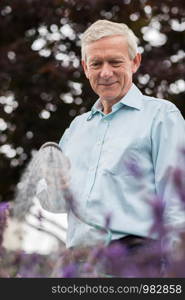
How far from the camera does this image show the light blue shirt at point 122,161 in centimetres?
269

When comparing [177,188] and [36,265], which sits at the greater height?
[177,188]

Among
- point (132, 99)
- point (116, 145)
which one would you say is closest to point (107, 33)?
point (132, 99)

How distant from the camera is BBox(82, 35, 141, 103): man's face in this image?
298 cm

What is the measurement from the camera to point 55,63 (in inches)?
248

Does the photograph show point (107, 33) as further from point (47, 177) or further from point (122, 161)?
point (47, 177)

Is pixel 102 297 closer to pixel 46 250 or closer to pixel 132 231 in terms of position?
pixel 46 250

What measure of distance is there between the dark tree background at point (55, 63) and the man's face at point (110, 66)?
2.97 meters

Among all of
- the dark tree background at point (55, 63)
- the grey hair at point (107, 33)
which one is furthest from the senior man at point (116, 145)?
the dark tree background at point (55, 63)

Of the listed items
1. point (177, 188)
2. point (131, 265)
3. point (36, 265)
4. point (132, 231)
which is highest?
point (177, 188)

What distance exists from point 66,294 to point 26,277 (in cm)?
14

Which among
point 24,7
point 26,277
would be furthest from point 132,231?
point 24,7

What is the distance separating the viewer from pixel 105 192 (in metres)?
2.75

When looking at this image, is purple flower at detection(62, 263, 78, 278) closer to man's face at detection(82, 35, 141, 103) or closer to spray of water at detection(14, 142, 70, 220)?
spray of water at detection(14, 142, 70, 220)

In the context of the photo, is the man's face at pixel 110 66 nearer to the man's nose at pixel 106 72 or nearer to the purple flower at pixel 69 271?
the man's nose at pixel 106 72
